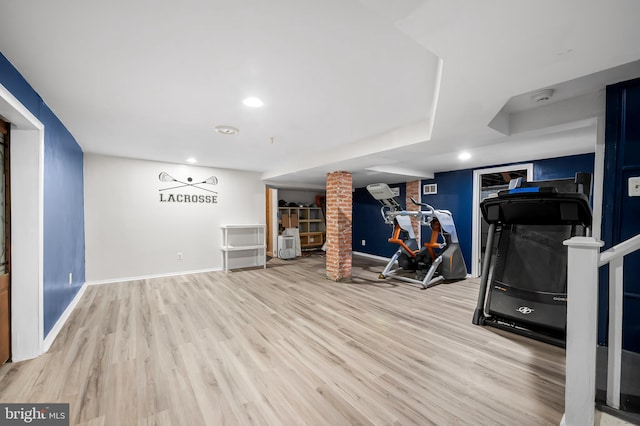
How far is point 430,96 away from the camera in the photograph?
2182 mm

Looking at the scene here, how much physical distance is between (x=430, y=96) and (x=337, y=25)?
120cm

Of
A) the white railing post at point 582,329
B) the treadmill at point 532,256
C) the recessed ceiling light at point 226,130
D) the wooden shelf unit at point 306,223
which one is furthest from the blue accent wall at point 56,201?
the wooden shelf unit at point 306,223

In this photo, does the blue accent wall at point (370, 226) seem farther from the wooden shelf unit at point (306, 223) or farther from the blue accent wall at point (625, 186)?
the blue accent wall at point (625, 186)

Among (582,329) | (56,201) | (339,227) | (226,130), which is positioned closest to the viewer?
(582,329)

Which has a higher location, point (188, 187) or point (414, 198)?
point (188, 187)

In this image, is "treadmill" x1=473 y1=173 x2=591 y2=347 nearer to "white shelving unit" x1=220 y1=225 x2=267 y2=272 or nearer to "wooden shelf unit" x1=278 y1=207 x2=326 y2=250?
"white shelving unit" x1=220 y1=225 x2=267 y2=272

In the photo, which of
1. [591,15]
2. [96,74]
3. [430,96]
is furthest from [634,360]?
[96,74]

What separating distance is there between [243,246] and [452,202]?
4.70 metres

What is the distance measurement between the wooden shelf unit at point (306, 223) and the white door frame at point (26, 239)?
18.5 ft

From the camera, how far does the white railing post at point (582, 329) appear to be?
115 cm

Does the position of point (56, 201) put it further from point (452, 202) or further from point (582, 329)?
point (452, 202)

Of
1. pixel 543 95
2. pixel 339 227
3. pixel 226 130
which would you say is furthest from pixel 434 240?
pixel 226 130

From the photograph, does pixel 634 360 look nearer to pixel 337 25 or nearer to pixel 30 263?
pixel 337 25

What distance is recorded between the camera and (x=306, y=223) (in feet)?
27.3
